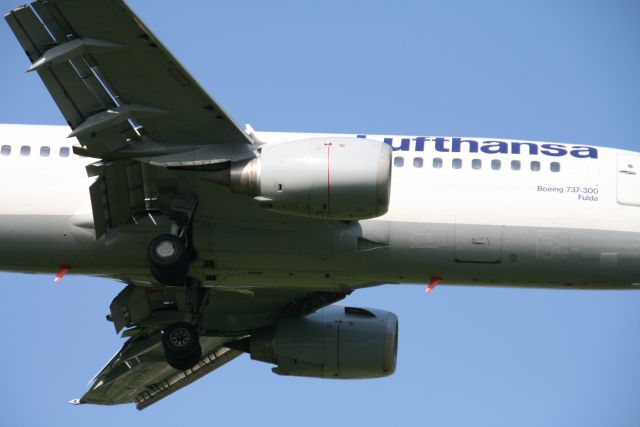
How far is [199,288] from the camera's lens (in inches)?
1363

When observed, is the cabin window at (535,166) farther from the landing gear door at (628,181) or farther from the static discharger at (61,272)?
the static discharger at (61,272)

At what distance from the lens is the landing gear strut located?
33.4m

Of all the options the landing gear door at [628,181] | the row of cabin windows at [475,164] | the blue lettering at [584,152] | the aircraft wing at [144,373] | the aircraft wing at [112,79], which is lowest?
the aircraft wing at [144,373]

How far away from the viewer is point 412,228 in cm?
3231

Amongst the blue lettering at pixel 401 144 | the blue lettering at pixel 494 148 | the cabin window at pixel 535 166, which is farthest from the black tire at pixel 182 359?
the cabin window at pixel 535 166

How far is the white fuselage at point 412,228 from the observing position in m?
32.3

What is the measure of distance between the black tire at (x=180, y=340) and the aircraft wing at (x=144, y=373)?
4.39 metres

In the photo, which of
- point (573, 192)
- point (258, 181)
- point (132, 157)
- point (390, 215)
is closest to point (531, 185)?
point (573, 192)

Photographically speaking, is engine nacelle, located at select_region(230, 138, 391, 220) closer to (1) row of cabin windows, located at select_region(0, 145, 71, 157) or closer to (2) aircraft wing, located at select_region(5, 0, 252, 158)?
(2) aircraft wing, located at select_region(5, 0, 252, 158)

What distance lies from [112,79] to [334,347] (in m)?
10.1

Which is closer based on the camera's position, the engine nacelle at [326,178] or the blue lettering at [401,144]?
the engine nacelle at [326,178]

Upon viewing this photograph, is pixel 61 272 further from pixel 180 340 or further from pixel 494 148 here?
pixel 494 148

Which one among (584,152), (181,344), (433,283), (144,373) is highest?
(584,152)

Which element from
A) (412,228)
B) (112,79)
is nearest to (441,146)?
(412,228)
